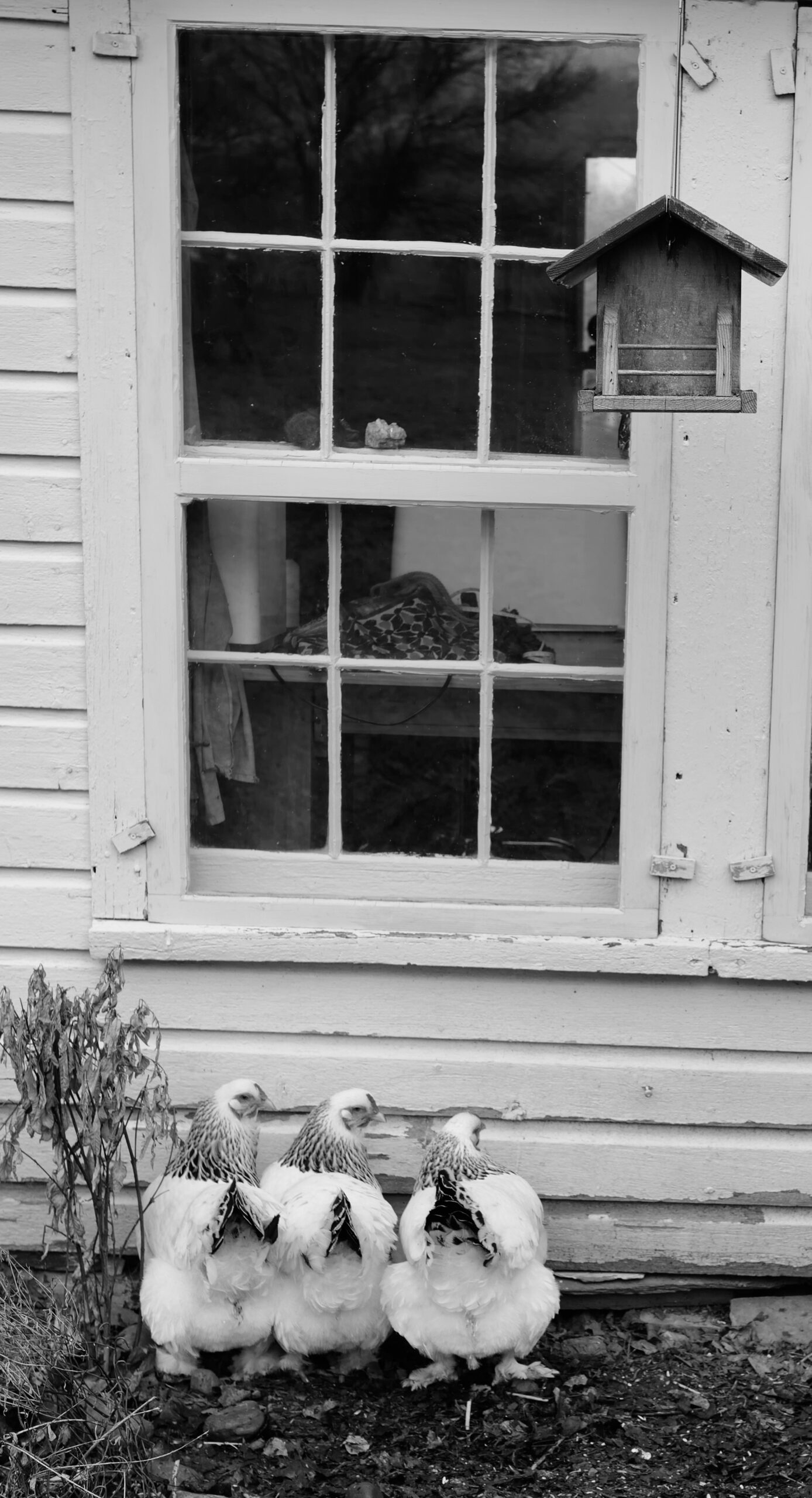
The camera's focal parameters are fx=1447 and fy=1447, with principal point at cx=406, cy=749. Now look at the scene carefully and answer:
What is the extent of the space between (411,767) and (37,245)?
1.60 m

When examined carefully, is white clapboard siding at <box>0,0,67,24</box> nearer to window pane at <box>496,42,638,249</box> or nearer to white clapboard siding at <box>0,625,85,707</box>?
window pane at <box>496,42,638,249</box>

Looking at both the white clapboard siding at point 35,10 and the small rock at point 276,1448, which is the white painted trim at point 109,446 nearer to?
the white clapboard siding at point 35,10

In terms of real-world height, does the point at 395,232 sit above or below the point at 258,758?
above

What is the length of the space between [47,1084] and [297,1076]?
29.4 inches

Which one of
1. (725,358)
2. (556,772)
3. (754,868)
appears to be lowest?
(754,868)

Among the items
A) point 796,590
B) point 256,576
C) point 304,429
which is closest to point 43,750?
point 256,576

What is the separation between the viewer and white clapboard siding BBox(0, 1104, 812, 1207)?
382 centimetres

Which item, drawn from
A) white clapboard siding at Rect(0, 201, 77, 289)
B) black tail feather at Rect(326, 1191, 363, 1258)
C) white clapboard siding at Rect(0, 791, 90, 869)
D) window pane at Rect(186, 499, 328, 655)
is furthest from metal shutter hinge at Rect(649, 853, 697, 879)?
white clapboard siding at Rect(0, 201, 77, 289)

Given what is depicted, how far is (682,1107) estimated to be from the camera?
12.5 ft

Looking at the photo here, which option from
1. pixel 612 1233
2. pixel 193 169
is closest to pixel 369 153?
pixel 193 169

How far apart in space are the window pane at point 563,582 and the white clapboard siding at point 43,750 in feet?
3.69

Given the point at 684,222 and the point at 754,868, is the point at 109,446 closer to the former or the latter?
the point at 684,222

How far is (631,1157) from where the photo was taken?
3.83 m

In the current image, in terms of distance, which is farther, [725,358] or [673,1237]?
[673,1237]
